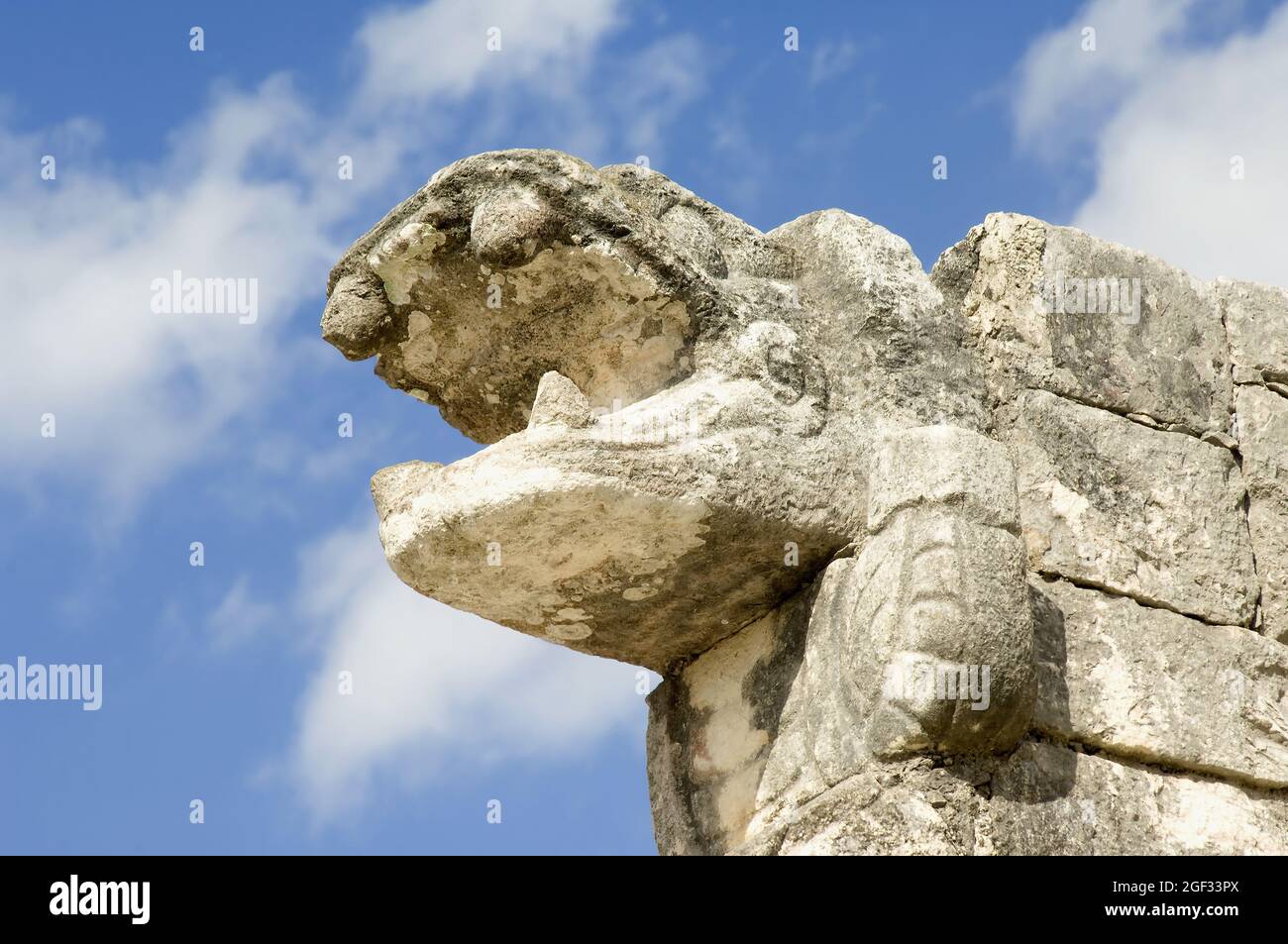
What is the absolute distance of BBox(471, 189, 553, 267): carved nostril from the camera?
4.75m

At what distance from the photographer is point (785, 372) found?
4.87 metres

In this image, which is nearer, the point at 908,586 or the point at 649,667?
the point at 908,586

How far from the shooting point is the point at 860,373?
197 inches

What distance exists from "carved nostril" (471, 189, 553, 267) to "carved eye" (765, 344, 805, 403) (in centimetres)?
65

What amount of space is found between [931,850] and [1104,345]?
173 centimetres

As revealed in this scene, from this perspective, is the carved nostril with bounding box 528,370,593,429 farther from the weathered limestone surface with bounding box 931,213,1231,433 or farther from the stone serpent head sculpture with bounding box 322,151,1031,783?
the weathered limestone surface with bounding box 931,213,1231,433

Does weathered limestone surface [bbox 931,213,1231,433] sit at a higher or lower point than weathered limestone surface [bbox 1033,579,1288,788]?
higher

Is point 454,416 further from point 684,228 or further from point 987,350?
point 987,350

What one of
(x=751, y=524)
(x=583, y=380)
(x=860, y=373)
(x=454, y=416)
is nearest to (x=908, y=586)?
(x=751, y=524)

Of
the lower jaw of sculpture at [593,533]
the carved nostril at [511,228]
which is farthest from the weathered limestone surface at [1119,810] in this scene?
the carved nostril at [511,228]

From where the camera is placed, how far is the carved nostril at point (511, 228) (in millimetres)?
4750

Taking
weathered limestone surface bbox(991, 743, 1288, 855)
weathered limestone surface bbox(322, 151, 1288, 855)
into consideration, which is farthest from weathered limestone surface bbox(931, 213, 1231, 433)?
weathered limestone surface bbox(991, 743, 1288, 855)

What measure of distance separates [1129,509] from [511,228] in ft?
5.86

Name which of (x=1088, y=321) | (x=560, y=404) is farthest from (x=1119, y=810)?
(x=560, y=404)
